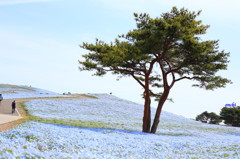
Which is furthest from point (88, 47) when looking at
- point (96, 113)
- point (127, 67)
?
point (96, 113)

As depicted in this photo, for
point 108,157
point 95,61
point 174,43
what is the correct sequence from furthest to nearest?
point 95,61, point 174,43, point 108,157

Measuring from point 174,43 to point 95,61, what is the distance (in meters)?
9.33

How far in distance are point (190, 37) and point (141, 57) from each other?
5.32 m

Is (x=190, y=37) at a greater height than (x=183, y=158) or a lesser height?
greater

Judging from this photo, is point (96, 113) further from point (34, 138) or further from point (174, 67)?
point (34, 138)

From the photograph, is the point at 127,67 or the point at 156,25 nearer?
the point at 156,25

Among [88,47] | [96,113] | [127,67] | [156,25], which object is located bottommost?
[96,113]

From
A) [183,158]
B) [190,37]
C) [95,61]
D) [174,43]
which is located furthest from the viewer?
[95,61]

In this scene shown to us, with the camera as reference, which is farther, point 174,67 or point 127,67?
point 174,67

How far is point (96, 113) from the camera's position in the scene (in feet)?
149

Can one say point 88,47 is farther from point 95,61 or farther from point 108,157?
point 108,157

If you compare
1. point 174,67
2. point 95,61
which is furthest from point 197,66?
point 95,61

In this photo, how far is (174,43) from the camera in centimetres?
3009

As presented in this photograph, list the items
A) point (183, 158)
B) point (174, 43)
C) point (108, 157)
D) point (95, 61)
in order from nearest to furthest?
point (108, 157) < point (183, 158) < point (174, 43) < point (95, 61)
